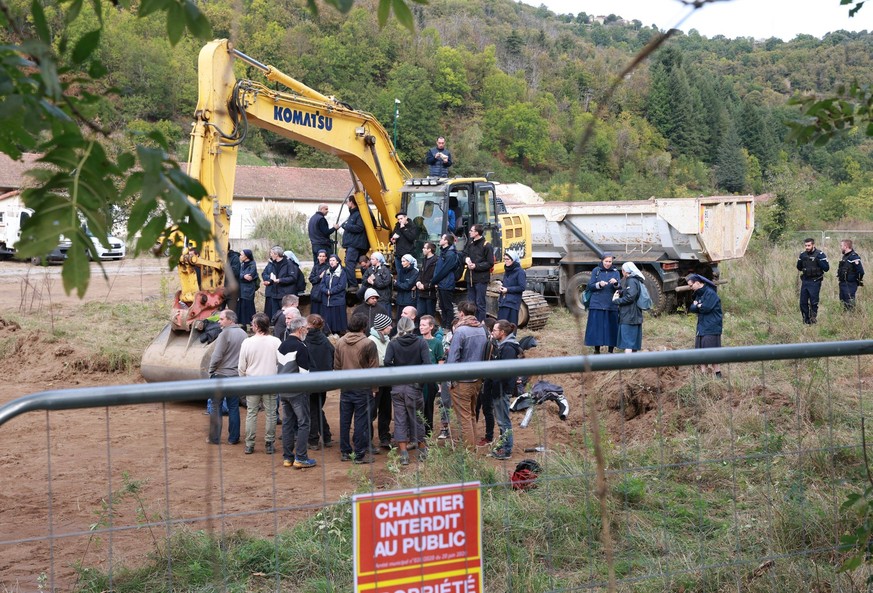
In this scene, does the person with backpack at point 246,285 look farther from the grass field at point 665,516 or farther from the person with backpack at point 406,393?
the grass field at point 665,516

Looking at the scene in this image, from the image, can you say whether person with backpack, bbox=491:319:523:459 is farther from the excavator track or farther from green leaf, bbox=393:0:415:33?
the excavator track

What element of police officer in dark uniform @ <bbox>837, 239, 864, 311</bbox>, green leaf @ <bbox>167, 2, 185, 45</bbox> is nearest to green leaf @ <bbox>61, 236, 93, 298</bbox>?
green leaf @ <bbox>167, 2, 185, 45</bbox>

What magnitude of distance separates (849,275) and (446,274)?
319 inches

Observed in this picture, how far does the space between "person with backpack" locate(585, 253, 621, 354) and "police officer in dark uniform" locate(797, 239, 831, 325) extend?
16.0 ft

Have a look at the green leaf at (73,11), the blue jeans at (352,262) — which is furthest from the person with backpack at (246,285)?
the green leaf at (73,11)

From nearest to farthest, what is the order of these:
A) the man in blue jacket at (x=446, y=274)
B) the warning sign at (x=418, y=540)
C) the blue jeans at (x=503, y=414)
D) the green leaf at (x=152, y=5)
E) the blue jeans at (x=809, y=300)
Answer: the green leaf at (x=152, y=5)
the warning sign at (x=418, y=540)
the blue jeans at (x=503, y=414)
the man in blue jacket at (x=446, y=274)
the blue jeans at (x=809, y=300)

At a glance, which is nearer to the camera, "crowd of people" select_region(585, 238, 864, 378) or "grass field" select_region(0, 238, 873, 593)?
"grass field" select_region(0, 238, 873, 593)

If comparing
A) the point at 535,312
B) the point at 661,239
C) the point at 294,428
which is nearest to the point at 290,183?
the point at 661,239

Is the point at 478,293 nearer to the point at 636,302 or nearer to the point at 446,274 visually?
the point at 446,274

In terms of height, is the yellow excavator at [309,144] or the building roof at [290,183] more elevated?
the building roof at [290,183]

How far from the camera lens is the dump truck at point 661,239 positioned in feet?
64.5

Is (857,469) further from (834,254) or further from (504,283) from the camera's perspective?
(834,254)

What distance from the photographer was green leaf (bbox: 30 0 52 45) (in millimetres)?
1967

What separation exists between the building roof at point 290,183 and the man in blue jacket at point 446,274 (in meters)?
45.9
